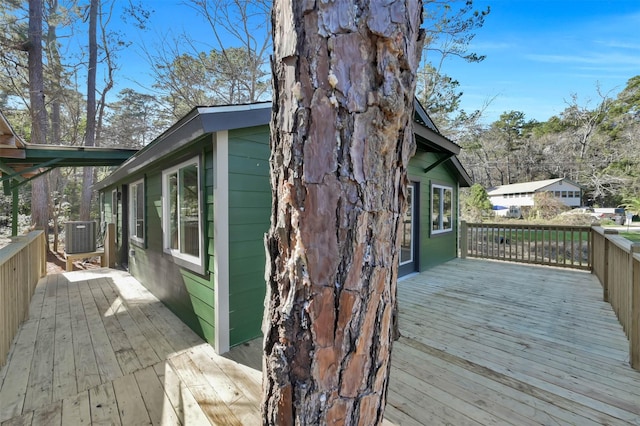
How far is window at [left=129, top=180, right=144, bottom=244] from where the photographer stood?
201 inches

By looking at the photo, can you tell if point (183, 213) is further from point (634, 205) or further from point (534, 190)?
point (534, 190)

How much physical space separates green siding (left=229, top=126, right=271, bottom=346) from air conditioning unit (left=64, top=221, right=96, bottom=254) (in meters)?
6.10

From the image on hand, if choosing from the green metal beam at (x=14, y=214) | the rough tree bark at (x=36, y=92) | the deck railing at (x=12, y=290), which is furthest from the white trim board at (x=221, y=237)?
the rough tree bark at (x=36, y=92)

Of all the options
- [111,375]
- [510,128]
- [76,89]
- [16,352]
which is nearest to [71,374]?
[111,375]

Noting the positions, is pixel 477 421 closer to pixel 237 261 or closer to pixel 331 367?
pixel 331 367

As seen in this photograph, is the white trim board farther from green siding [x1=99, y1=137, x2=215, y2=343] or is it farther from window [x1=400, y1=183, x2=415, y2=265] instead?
window [x1=400, y1=183, x2=415, y2=265]

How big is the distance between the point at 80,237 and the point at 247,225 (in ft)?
20.4

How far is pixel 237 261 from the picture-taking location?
2793 mm

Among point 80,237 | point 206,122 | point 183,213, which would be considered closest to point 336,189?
point 206,122

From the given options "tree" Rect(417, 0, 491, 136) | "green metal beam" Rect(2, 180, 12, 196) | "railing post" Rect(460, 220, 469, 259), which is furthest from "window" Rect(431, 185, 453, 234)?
"green metal beam" Rect(2, 180, 12, 196)

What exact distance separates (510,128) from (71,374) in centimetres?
3489

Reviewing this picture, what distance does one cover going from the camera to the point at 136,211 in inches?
215

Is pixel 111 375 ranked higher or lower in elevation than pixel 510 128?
lower

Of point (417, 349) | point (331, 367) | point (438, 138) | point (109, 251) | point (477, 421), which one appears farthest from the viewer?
point (109, 251)
